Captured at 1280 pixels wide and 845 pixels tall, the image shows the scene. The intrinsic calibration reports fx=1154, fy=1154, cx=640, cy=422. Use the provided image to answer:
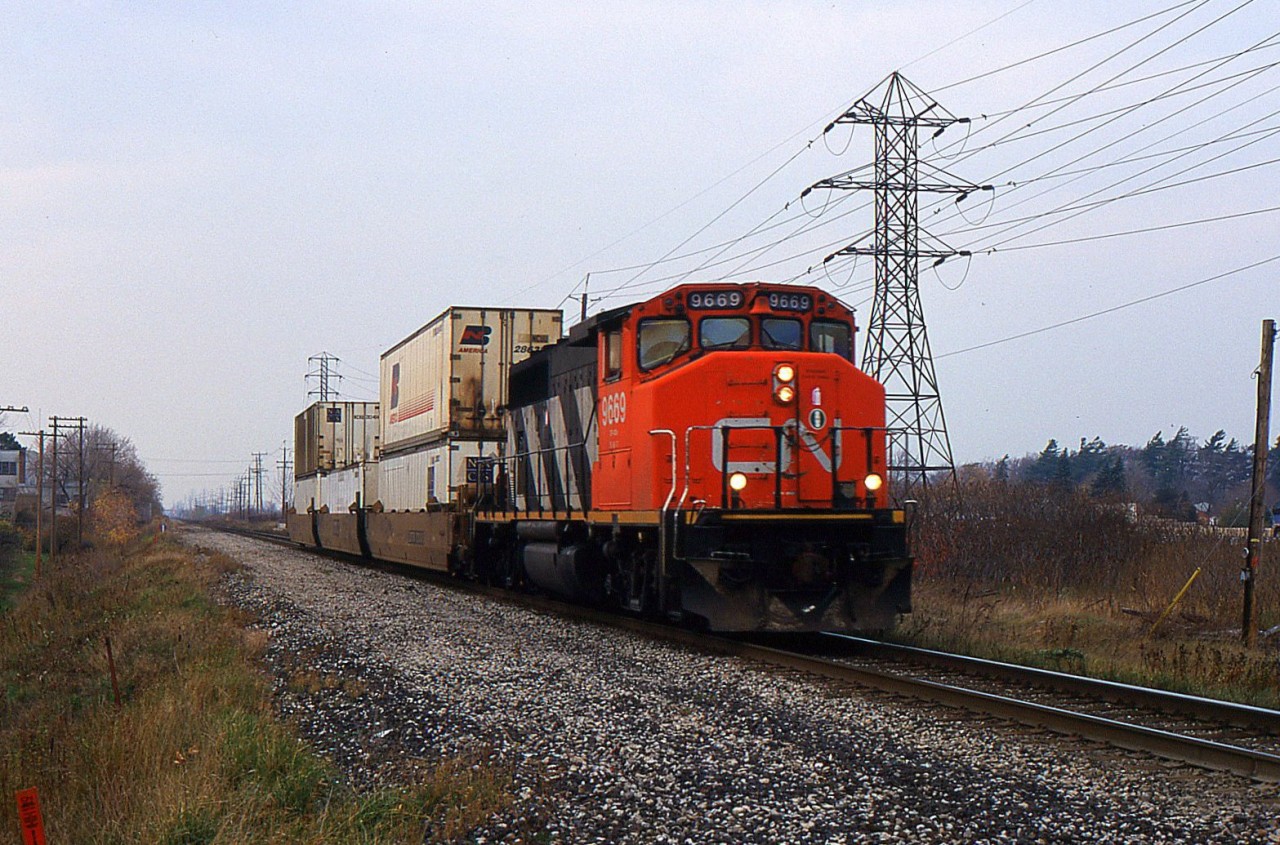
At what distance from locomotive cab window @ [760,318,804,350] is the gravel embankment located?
3037mm

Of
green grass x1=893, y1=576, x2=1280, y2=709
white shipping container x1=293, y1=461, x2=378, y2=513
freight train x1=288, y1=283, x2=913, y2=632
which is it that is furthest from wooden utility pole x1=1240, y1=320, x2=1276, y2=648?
white shipping container x1=293, y1=461, x2=378, y2=513

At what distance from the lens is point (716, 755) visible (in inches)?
251

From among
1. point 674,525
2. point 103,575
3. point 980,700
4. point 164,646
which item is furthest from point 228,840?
point 103,575

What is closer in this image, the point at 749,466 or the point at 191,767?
the point at 191,767

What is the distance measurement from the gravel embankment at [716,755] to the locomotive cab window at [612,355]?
2.91 m

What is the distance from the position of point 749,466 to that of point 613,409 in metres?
2.03

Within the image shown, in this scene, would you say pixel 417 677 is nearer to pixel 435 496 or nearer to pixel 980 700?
pixel 980 700

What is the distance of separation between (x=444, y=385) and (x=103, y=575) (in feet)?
53.8

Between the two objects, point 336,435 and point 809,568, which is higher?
point 336,435

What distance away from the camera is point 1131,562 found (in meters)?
16.9

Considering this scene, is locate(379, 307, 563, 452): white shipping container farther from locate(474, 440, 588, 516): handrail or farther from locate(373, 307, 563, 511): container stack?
locate(474, 440, 588, 516): handrail

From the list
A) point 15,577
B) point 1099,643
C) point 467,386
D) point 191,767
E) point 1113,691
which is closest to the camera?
point 191,767

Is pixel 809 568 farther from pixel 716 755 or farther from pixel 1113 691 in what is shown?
pixel 716 755

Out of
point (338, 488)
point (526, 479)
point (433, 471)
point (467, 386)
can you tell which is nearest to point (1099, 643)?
point (526, 479)
